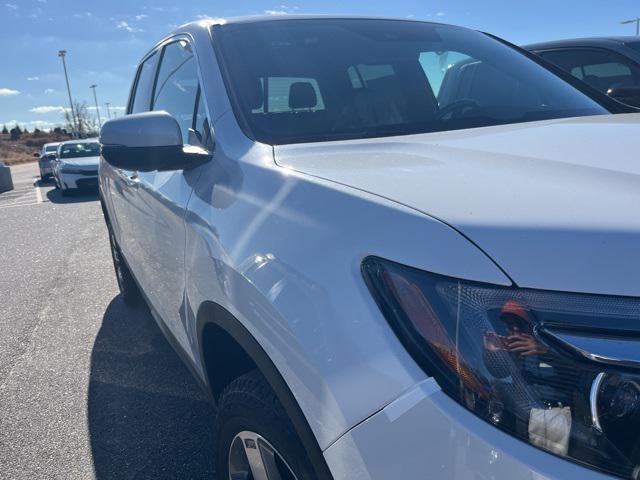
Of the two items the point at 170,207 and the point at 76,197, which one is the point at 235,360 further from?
the point at 76,197

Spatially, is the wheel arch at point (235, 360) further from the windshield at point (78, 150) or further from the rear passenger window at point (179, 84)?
the windshield at point (78, 150)

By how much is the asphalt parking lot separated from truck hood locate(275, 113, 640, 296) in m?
1.62

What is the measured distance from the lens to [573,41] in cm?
521

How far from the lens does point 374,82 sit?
2.34m

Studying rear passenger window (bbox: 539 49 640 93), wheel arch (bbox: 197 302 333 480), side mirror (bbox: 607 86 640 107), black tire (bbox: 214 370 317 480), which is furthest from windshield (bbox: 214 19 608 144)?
rear passenger window (bbox: 539 49 640 93)

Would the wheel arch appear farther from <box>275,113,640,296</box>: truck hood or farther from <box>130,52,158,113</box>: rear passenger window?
<box>130,52,158,113</box>: rear passenger window

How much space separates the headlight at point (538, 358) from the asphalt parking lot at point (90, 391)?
1766 millimetres

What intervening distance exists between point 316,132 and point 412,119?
1.36 feet

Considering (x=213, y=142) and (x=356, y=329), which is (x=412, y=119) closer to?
(x=213, y=142)

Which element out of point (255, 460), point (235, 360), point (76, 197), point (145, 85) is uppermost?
point (145, 85)

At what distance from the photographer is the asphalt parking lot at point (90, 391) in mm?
2576

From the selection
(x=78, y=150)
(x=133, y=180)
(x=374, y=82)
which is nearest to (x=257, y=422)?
(x=374, y=82)

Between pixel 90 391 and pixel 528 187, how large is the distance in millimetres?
2857

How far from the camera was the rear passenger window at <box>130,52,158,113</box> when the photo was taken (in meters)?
3.35
